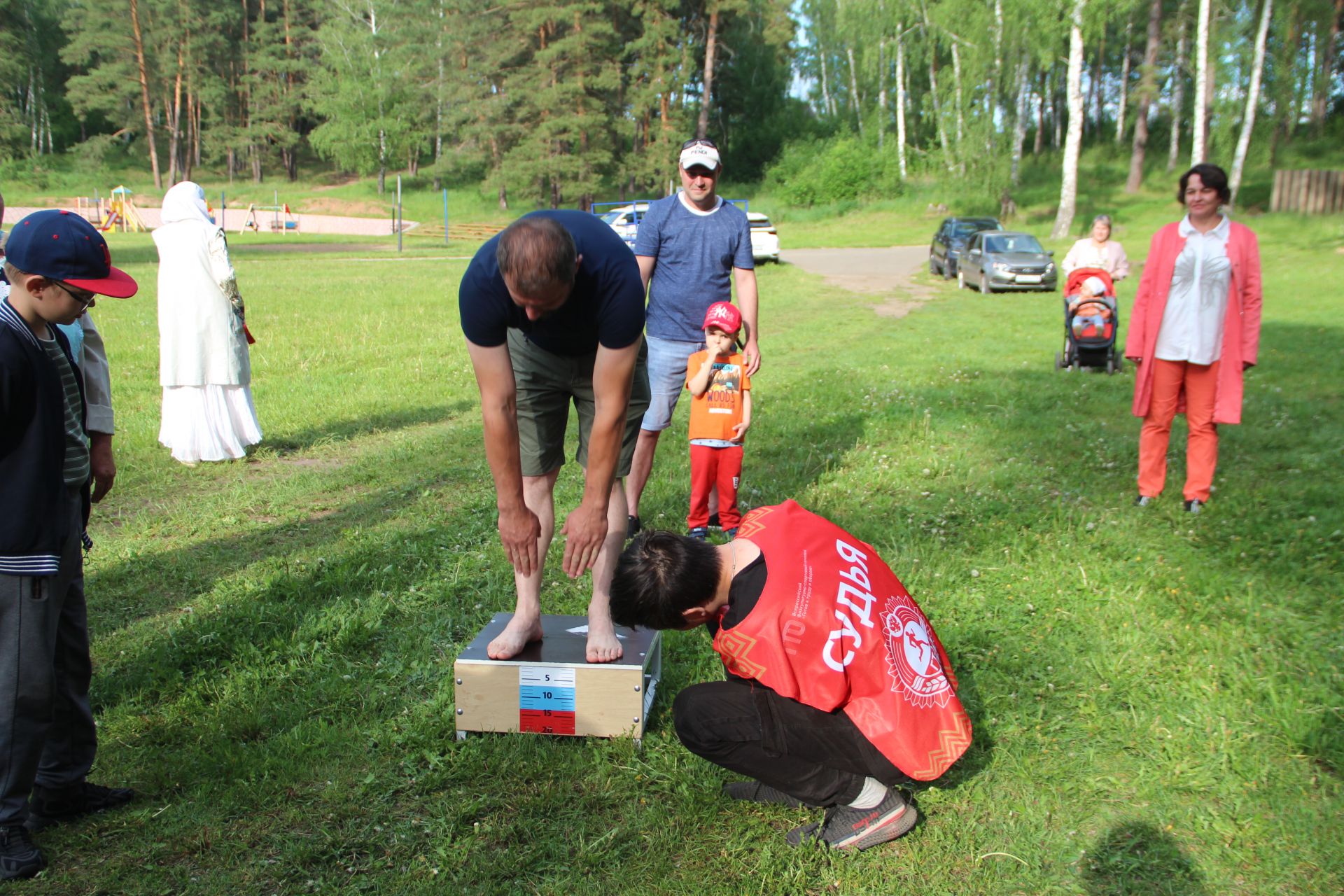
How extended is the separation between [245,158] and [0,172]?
14251 millimetres

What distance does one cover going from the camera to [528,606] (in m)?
3.61

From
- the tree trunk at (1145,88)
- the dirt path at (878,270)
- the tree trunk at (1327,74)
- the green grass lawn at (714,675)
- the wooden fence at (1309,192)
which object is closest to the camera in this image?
the green grass lawn at (714,675)

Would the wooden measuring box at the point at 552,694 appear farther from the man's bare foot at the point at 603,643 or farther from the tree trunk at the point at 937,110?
the tree trunk at the point at 937,110

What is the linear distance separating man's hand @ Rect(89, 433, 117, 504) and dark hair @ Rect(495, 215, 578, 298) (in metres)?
1.72

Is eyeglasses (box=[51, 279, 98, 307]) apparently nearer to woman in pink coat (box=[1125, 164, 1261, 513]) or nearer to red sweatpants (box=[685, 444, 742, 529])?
red sweatpants (box=[685, 444, 742, 529])

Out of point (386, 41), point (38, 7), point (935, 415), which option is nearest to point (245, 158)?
point (386, 41)

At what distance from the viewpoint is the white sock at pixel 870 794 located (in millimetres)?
2959

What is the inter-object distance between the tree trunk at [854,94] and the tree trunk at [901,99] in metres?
5.69

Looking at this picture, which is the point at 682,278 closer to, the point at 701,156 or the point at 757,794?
the point at 701,156

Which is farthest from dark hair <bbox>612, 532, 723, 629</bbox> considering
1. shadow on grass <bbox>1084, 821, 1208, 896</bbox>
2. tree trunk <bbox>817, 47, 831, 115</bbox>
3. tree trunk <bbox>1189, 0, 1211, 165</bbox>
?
tree trunk <bbox>817, 47, 831, 115</bbox>

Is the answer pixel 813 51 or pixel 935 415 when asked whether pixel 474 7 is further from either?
pixel 935 415

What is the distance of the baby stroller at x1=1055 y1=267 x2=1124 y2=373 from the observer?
437 inches

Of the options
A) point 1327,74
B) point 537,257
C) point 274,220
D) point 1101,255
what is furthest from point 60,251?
point 274,220

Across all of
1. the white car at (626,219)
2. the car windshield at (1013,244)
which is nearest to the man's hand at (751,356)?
the car windshield at (1013,244)
